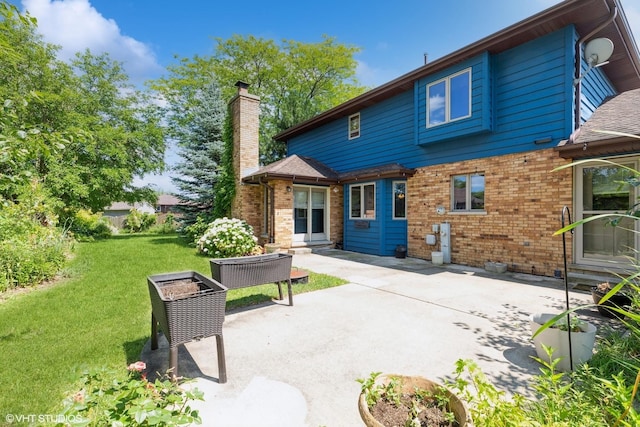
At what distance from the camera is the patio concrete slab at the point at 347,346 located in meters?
2.44

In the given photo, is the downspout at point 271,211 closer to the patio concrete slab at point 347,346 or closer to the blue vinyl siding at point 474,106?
the patio concrete slab at point 347,346

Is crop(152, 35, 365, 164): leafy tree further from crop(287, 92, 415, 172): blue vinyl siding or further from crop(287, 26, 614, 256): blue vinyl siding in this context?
crop(287, 26, 614, 256): blue vinyl siding

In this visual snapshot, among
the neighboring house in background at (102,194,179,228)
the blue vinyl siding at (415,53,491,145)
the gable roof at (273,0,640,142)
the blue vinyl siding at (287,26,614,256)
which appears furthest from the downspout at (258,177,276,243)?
the neighboring house in background at (102,194,179,228)

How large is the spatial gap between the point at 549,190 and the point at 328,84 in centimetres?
1912

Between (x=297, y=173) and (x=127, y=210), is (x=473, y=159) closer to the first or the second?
(x=297, y=173)

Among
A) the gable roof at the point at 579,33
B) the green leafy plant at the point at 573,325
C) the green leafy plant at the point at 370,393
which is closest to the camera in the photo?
the green leafy plant at the point at 370,393

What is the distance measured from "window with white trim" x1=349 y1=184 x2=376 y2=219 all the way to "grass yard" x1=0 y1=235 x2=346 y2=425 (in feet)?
14.4

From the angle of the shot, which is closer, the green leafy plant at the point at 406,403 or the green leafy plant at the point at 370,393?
the green leafy plant at the point at 406,403

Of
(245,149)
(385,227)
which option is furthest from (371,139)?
(245,149)

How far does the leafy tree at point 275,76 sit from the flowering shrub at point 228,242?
1160 cm

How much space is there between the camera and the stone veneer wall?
21.9ft

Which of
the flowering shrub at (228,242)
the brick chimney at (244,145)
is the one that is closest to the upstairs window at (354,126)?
the brick chimney at (244,145)

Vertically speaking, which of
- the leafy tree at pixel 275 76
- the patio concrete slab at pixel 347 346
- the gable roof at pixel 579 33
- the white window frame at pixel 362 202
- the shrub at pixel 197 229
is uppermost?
the leafy tree at pixel 275 76

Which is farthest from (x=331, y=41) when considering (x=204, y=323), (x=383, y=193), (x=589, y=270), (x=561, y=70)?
(x=204, y=323)
